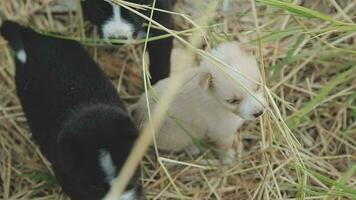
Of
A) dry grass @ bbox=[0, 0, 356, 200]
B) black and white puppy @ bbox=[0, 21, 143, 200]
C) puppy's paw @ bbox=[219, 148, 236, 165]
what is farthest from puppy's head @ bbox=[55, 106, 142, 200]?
puppy's paw @ bbox=[219, 148, 236, 165]

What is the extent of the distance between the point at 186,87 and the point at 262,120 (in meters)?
0.28

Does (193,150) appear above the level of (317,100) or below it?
below

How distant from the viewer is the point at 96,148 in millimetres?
1739

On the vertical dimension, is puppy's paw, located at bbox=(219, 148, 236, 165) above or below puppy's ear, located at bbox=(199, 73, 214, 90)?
below

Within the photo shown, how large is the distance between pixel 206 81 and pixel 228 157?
0.46 metres

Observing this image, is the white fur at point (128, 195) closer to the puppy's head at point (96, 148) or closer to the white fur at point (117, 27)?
the puppy's head at point (96, 148)

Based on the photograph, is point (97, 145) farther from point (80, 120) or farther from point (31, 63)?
point (31, 63)

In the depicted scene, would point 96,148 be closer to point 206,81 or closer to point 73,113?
Result: point 73,113

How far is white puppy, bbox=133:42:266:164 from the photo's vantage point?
188cm

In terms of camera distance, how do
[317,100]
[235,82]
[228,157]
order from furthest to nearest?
[228,157] → [317,100] → [235,82]

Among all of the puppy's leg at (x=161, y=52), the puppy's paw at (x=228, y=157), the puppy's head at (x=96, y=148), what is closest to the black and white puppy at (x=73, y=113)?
the puppy's head at (x=96, y=148)

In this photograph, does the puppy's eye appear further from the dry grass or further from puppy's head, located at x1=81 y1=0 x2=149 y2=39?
puppy's head, located at x1=81 y1=0 x2=149 y2=39

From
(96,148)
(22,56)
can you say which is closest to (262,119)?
(96,148)

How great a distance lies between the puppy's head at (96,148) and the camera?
1.74 metres
